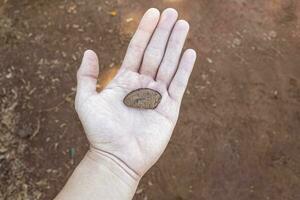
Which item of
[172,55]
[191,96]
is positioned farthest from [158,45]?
[191,96]

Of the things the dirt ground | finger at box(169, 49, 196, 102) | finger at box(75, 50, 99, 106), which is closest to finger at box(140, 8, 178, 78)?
finger at box(169, 49, 196, 102)

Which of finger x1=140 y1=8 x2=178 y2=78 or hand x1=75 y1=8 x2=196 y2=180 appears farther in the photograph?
finger x1=140 y1=8 x2=178 y2=78

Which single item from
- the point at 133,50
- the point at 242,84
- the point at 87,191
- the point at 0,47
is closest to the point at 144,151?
the point at 87,191

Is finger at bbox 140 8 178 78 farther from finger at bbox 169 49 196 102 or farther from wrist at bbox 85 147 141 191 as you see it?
wrist at bbox 85 147 141 191

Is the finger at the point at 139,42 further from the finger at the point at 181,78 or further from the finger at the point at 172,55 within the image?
the finger at the point at 181,78

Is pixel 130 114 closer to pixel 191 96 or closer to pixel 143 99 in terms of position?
pixel 143 99

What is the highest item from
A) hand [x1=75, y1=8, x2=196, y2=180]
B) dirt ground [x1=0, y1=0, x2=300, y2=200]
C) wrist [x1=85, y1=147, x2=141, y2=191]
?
hand [x1=75, y1=8, x2=196, y2=180]

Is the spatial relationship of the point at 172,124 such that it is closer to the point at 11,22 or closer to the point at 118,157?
the point at 118,157
